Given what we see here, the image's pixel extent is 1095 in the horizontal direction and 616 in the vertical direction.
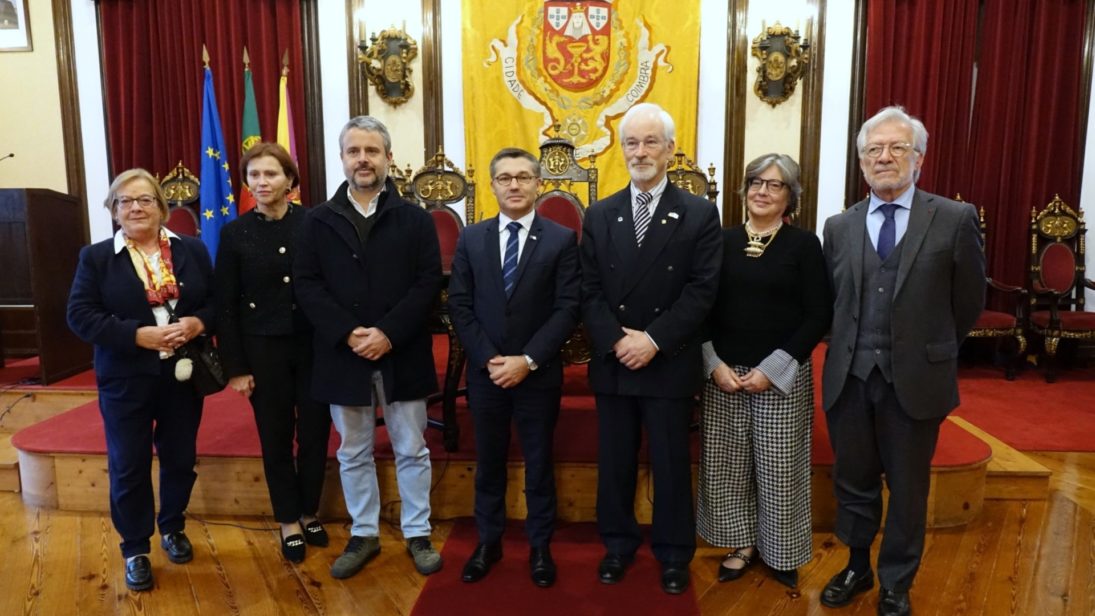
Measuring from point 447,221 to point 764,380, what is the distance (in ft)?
9.75

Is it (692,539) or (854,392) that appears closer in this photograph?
(854,392)

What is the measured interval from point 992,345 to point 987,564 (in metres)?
3.55

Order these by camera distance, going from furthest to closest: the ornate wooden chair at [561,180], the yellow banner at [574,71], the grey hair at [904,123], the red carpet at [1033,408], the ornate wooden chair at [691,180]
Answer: the yellow banner at [574,71]
the ornate wooden chair at [691,180]
the ornate wooden chair at [561,180]
the red carpet at [1033,408]
the grey hair at [904,123]

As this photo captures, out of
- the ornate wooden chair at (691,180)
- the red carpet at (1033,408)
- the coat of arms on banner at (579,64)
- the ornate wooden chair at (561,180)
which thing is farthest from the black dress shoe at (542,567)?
the coat of arms on banner at (579,64)

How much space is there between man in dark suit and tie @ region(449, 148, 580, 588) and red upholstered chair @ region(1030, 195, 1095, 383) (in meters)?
4.30

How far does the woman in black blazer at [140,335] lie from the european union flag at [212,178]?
281 centimetres

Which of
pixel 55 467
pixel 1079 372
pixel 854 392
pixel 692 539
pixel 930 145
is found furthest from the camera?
pixel 930 145

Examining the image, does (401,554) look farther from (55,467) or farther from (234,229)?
(55,467)

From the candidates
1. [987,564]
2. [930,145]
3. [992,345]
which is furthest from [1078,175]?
[987,564]

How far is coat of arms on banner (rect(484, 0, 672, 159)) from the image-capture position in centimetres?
508

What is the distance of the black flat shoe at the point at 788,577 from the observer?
81.4 inches

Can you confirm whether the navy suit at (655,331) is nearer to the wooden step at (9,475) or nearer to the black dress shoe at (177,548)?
the black dress shoe at (177,548)

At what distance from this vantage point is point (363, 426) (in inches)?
84.6

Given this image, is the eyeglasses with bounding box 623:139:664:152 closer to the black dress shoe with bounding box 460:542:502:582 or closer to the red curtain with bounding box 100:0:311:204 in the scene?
the black dress shoe with bounding box 460:542:502:582
